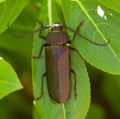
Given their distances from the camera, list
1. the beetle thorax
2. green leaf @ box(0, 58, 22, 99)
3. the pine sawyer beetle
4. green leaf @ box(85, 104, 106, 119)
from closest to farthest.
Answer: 1. green leaf @ box(0, 58, 22, 99)
2. the pine sawyer beetle
3. the beetle thorax
4. green leaf @ box(85, 104, 106, 119)

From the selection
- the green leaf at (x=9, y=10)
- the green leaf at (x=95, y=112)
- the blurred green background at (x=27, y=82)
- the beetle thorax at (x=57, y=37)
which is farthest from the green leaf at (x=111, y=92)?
the green leaf at (x=9, y=10)

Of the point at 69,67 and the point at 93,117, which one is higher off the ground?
the point at 69,67

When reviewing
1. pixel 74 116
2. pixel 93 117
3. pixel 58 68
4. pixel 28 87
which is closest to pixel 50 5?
pixel 58 68

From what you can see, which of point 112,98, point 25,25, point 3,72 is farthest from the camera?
point 112,98

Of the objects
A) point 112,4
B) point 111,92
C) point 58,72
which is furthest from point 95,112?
point 112,4

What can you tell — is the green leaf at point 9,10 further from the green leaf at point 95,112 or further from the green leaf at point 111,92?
the green leaf at point 95,112

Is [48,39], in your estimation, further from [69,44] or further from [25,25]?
[25,25]

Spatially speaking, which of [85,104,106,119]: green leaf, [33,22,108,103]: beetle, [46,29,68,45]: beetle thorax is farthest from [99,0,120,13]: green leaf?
[85,104,106,119]: green leaf

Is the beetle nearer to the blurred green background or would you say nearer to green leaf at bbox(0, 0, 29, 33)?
green leaf at bbox(0, 0, 29, 33)
